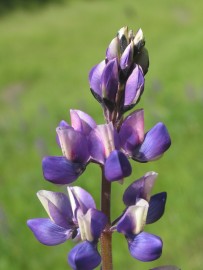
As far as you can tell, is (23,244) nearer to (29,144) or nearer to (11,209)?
(11,209)

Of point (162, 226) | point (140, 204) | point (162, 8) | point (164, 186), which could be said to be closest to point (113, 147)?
point (140, 204)

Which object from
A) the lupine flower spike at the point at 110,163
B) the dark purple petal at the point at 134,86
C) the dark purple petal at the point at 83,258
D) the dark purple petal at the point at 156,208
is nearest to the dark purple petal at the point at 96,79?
the lupine flower spike at the point at 110,163

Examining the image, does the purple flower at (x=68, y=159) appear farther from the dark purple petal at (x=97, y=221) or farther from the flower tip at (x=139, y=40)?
the flower tip at (x=139, y=40)

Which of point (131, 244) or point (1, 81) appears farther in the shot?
point (1, 81)

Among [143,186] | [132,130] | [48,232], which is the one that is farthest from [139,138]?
[48,232]

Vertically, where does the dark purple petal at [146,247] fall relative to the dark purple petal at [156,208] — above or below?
below

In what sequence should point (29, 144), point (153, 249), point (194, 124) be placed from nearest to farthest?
1. point (153, 249)
2. point (194, 124)
3. point (29, 144)

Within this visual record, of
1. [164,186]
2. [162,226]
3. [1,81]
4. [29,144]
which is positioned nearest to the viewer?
[162,226]
